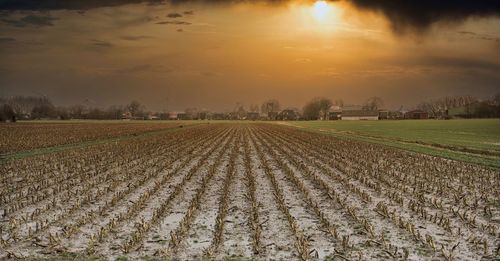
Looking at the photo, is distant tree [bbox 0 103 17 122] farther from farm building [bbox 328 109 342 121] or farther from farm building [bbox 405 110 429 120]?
farm building [bbox 405 110 429 120]

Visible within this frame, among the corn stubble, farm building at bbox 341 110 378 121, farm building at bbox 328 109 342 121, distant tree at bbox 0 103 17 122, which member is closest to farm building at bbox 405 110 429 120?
farm building at bbox 341 110 378 121

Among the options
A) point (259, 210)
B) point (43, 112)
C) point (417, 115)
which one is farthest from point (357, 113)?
point (259, 210)

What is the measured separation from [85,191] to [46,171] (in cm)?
659

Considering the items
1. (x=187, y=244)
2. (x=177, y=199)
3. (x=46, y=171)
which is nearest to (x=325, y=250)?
(x=187, y=244)

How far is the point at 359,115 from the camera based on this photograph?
185 metres

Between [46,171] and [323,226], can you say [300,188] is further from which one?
[46,171]

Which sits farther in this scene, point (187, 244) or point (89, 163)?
point (89, 163)

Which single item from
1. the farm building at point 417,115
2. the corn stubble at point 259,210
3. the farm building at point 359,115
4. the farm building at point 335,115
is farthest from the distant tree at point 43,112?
the corn stubble at point 259,210

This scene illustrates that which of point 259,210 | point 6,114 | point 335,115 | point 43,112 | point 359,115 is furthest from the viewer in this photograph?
point 335,115

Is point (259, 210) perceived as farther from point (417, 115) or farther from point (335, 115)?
point (335, 115)

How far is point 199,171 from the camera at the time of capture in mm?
20797

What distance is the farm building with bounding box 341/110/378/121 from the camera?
18089cm

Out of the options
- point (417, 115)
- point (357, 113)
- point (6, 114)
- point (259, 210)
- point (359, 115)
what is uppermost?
point (6, 114)

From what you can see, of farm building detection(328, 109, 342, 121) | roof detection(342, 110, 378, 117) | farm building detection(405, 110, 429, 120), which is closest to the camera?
farm building detection(405, 110, 429, 120)
